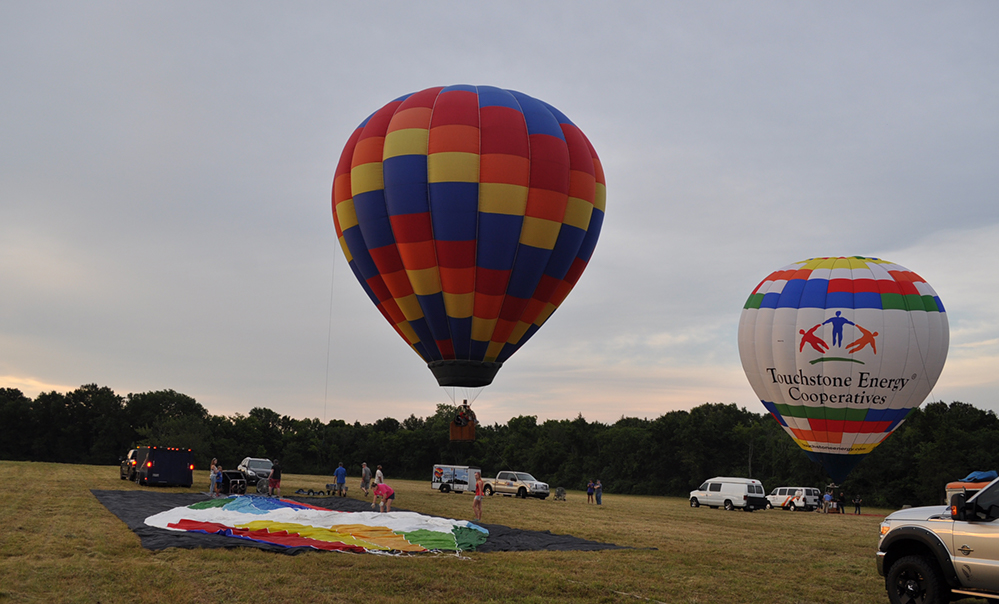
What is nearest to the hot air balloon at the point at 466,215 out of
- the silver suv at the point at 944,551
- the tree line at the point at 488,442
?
the silver suv at the point at 944,551

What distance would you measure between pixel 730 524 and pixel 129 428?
2792 inches

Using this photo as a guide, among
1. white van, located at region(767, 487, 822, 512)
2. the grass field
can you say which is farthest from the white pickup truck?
the grass field

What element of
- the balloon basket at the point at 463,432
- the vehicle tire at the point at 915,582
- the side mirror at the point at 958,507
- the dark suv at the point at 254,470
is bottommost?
the dark suv at the point at 254,470

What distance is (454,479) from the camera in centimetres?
3841

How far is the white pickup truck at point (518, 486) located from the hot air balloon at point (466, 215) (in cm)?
1780

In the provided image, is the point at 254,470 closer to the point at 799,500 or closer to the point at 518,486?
the point at 518,486

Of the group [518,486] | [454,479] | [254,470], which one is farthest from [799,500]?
[254,470]

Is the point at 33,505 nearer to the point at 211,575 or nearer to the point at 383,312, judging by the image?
the point at 383,312

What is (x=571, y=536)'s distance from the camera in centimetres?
1585

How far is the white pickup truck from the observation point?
36.2 metres

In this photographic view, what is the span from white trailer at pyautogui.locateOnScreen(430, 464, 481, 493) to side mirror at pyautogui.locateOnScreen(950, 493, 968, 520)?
3111 centimetres

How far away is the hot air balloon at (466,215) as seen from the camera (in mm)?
18281

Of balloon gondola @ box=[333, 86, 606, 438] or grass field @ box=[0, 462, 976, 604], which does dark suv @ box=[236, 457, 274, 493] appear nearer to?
balloon gondola @ box=[333, 86, 606, 438]

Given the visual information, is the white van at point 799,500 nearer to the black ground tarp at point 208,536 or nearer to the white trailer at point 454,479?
the white trailer at point 454,479
